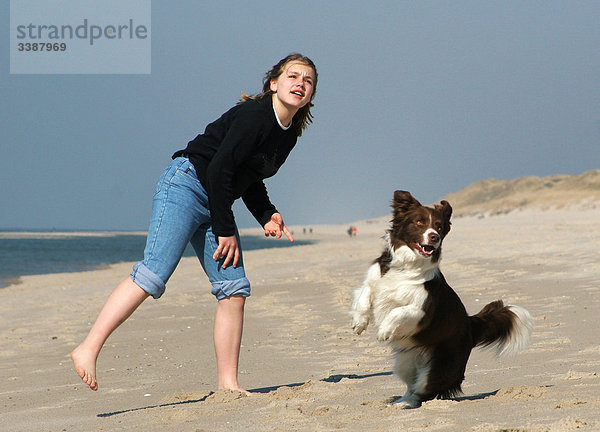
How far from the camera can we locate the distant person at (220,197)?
13.5 feet

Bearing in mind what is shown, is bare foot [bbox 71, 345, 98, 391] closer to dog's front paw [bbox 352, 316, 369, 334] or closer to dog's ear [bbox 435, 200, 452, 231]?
dog's front paw [bbox 352, 316, 369, 334]

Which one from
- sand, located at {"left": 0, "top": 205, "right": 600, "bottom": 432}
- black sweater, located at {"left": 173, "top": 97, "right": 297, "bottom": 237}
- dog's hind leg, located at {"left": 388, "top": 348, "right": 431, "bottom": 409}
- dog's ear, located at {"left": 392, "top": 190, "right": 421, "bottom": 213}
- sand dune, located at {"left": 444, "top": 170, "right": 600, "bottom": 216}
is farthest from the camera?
sand dune, located at {"left": 444, "top": 170, "right": 600, "bottom": 216}

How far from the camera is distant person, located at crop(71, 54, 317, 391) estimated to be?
411 cm

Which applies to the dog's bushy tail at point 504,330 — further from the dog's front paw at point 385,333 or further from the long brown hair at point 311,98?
the long brown hair at point 311,98

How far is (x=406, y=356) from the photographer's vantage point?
427cm

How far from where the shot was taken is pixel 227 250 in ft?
14.2

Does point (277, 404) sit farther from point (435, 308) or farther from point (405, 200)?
point (405, 200)

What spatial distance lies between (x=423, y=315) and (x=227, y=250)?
1259mm

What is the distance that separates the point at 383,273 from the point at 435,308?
1.67 ft

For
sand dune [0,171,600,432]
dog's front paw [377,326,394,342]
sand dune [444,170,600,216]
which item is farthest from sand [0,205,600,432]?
sand dune [444,170,600,216]

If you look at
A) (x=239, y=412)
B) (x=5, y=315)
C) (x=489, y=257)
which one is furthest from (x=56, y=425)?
(x=489, y=257)

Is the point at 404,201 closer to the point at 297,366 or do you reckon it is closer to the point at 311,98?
the point at 311,98

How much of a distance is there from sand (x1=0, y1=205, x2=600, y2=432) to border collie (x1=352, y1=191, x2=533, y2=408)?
26 centimetres

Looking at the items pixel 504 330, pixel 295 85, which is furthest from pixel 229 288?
pixel 504 330
